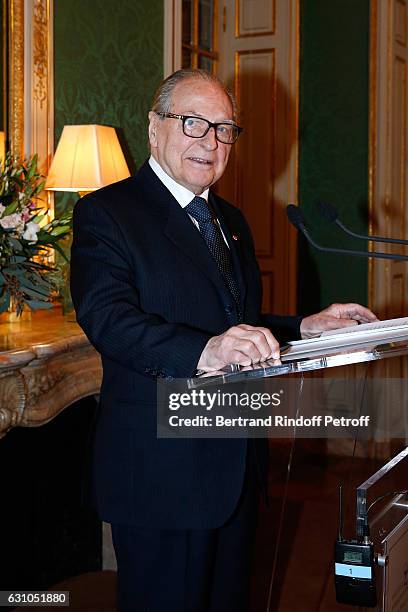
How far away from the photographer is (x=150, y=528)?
5.60 feet

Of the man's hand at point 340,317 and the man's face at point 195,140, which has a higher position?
the man's face at point 195,140

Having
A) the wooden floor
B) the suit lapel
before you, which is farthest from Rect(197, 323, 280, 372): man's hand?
the suit lapel

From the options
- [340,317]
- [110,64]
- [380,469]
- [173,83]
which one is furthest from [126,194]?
[110,64]

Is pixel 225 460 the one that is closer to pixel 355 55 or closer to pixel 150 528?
pixel 150 528

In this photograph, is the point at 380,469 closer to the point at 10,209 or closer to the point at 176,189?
the point at 176,189

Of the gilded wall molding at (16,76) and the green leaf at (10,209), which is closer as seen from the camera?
the green leaf at (10,209)

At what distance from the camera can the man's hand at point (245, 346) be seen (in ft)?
4.38

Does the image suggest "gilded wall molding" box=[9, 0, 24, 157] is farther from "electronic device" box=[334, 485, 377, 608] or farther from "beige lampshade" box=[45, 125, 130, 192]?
"electronic device" box=[334, 485, 377, 608]

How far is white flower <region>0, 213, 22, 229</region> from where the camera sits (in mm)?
2457

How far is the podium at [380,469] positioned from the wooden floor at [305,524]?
0.02 meters

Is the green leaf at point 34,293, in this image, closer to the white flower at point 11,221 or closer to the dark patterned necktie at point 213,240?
the white flower at point 11,221

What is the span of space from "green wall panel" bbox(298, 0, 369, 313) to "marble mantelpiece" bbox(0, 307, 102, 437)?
243 centimetres

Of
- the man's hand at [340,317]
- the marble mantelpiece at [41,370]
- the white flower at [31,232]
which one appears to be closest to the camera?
the man's hand at [340,317]

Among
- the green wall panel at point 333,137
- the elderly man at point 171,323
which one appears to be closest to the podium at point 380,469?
the elderly man at point 171,323
